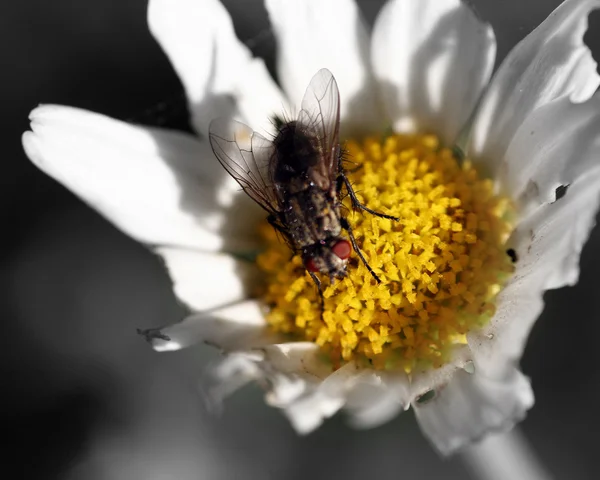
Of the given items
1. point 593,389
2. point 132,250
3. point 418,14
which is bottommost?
point 593,389

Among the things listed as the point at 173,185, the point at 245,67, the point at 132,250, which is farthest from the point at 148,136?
the point at 132,250

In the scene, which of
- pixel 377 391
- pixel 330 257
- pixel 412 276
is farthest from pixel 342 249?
pixel 377 391

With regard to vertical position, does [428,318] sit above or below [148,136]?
below

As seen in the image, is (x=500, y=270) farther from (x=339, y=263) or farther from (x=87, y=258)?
(x=87, y=258)

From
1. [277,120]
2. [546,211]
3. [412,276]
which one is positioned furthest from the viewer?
[277,120]

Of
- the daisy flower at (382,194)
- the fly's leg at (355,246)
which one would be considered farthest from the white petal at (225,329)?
the fly's leg at (355,246)

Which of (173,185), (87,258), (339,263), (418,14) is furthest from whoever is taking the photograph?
(87,258)

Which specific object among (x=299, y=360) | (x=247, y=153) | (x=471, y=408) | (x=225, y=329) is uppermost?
(x=247, y=153)

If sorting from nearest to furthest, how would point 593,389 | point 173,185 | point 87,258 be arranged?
point 173,185 < point 593,389 < point 87,258

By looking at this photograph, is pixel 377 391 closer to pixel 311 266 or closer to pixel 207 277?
pixel 311 266
